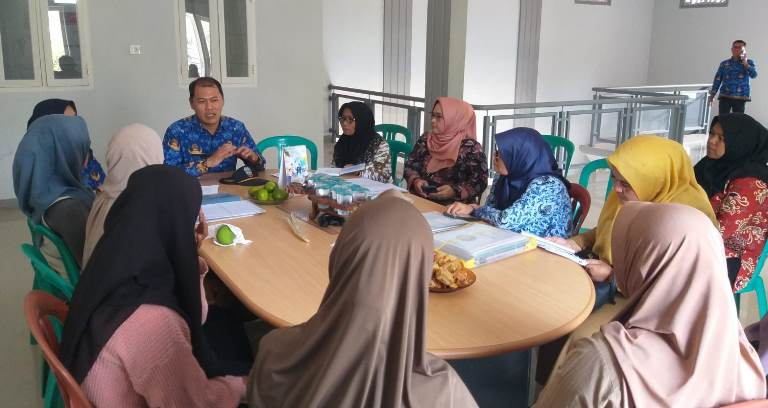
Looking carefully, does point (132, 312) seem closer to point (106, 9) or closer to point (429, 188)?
point (429, 188)

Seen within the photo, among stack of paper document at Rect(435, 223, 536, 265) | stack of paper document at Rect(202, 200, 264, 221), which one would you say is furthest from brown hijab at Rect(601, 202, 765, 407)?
stack of paper document at Rect(202, 200, 264, 221)

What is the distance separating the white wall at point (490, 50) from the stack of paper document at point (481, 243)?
706cm

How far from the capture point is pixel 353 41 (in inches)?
327

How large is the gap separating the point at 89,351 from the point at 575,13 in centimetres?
977

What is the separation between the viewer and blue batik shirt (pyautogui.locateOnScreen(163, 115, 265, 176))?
3332 millimetres

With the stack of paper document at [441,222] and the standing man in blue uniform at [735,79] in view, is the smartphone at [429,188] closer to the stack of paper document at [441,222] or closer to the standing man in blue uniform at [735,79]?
the stack of paper document at [441,222]

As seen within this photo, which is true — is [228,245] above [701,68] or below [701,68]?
below

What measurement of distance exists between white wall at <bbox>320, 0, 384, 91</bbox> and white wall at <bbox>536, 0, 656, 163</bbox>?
276 centimetres

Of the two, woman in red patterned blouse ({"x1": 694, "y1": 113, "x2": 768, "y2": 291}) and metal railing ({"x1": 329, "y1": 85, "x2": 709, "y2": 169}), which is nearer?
woman in red patterned blouse ({"x1": 694, "y1": 113, "x2": 768, "y2": 291})

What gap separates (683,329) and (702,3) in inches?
404

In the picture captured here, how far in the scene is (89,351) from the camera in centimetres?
131

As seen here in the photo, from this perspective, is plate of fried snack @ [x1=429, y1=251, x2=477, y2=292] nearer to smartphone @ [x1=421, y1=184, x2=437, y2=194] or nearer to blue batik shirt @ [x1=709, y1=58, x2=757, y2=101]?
smartphone @ [x1=421, y1=184, x2=437, y2=194]

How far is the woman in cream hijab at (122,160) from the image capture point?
2.10 meters

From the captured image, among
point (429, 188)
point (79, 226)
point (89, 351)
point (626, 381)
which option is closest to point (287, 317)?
point (89, 351)
